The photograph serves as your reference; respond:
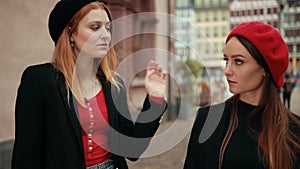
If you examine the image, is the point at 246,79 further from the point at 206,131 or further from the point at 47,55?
the point at 47,55

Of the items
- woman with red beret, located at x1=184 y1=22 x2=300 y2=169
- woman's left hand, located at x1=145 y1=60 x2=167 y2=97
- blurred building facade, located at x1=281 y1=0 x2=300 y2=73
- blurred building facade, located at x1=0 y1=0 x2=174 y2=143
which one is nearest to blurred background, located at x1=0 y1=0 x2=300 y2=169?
blurred building facade, located at x1=0 y1=0 x2=174 y2=143

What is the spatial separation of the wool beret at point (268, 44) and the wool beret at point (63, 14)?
0.67 meters

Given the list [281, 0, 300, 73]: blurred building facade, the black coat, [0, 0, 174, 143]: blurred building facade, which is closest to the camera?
the black coat

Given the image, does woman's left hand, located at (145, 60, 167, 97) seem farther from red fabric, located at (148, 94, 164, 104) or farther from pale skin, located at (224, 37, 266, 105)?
pale skin, located at (224, 37, 266, 105)

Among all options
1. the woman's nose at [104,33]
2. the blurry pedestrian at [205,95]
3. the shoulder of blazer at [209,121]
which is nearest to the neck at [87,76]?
the woman's nose at [104,33]

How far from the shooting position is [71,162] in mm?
1446

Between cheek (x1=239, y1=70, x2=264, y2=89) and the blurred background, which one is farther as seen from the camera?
the blurred background

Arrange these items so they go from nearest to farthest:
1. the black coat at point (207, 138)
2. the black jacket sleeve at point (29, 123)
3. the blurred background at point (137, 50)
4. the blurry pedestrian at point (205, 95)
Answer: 1. the black jacket sleeve at point (29, 123)
2. the black coat at point (207, 138)
3. the blurred background at point (137, 50)
4. the blurry pedestrian at point (205, 95)

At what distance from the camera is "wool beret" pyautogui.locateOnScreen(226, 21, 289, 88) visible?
4.83 feet

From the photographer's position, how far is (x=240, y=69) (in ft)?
4.85

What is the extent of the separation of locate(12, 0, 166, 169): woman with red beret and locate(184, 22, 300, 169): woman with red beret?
0.25 metres

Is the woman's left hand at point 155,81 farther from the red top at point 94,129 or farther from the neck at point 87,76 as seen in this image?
the neck at point 87,76

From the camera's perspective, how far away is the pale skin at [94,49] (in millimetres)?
1465

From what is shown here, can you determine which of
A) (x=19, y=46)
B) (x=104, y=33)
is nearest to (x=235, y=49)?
(x=104, y=33)
